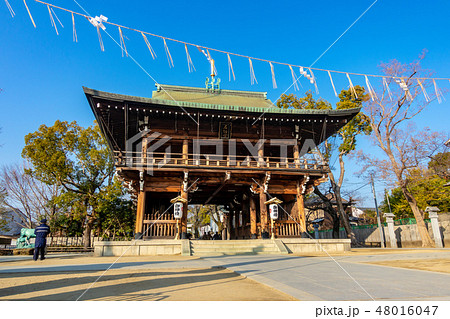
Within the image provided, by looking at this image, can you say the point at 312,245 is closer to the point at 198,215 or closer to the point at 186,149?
the point at 186,149

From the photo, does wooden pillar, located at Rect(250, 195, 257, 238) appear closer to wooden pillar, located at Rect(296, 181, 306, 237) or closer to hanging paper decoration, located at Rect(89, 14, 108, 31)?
wooden pillar, located at Rect(296, 181, 306, 237)

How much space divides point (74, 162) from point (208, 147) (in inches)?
549

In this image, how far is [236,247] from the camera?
14375 mm

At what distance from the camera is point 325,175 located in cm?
1762

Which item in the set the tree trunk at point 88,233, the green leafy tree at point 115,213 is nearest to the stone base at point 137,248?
the green leafy tree at point 115,213

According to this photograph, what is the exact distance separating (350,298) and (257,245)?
11.6 m

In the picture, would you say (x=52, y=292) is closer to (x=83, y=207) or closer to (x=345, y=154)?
(x=83, y=207)

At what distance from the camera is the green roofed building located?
1556cm

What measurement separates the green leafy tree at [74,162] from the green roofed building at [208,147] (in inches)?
269

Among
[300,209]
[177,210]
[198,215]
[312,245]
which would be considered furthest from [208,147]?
[198,215]

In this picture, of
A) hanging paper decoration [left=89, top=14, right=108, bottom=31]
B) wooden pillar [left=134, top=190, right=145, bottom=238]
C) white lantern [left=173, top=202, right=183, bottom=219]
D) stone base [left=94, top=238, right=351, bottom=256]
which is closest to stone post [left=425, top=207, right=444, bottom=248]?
stone base [left=94, top=238, right=351, bottom=256]

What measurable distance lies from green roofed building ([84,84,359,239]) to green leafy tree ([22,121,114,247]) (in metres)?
6.82

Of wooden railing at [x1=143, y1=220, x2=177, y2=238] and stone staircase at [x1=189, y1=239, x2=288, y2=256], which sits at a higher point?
wooden railing at [x1=143, y1=220, x2=177, y2=238]

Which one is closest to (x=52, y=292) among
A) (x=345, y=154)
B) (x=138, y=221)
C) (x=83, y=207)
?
(x=138, y=221)
